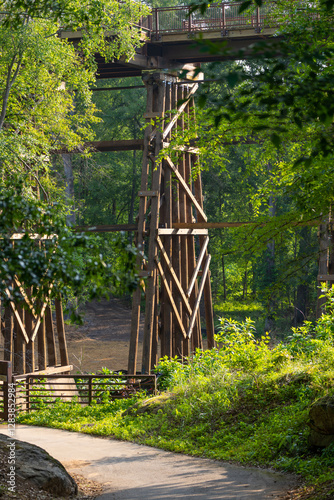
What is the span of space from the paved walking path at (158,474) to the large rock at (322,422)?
0.66 metres

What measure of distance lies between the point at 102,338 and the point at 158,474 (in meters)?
21.8

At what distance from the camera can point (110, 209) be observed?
36781 millimetres

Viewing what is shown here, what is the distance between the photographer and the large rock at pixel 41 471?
20.7ft

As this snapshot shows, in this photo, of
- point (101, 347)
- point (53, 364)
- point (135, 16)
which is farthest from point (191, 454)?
point (101, 347)

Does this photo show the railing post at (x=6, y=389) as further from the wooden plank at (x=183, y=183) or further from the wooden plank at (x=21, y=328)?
the wooden plank at (x=183, y=183)

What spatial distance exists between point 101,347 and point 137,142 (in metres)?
13.7

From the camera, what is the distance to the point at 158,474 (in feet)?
23.1

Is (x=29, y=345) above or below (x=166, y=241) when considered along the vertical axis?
below

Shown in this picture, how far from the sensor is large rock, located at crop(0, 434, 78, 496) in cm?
630

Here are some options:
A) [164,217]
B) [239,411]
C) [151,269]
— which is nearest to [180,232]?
[164,217]

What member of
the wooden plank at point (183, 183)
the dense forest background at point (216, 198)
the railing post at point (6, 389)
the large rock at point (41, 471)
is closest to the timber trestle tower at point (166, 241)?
the wooden plank at point (183, 183)

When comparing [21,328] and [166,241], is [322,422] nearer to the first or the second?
[21,328]

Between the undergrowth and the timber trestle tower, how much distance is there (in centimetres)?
257

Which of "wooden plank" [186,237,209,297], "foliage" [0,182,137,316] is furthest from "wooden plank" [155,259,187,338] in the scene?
"foliage" [0,182,137,316]
